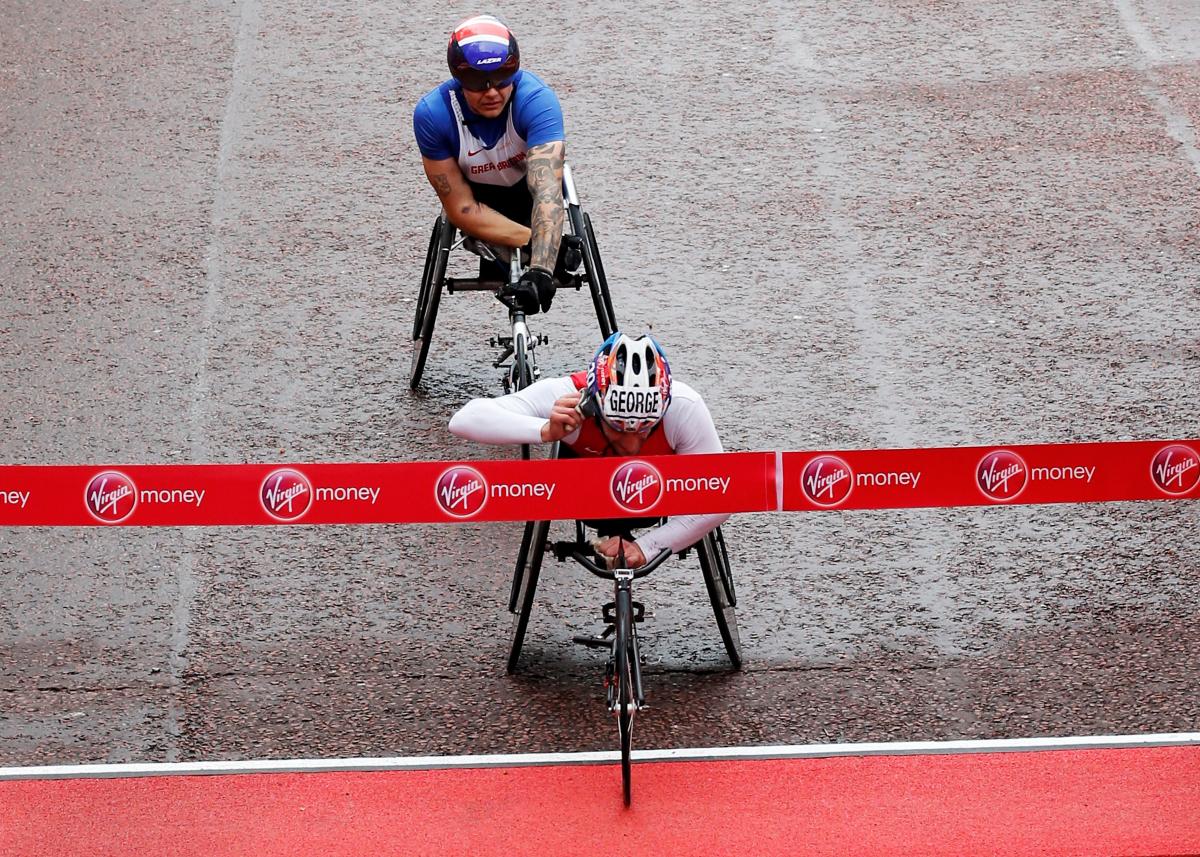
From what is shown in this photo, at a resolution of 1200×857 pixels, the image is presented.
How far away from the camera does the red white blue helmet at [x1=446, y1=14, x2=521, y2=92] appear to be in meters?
8.06

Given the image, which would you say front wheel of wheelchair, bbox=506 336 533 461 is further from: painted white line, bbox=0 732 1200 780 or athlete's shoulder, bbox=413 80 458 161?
painted white line, bbox=0 732 1200 780

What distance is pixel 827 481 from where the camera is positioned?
5.99 metres

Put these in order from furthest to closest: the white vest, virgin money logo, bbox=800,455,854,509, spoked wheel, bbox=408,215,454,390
Answer: spoked wheel, bbox=408,215,454,390
the white vest
virgin money logo, bbox=800,455,854,509

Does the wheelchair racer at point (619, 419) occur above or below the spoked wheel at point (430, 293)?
below

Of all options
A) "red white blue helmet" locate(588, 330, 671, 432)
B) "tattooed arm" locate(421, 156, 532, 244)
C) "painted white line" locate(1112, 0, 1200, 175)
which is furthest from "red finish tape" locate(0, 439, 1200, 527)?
"painted white line" locate(1112, 0, 1200, 175)

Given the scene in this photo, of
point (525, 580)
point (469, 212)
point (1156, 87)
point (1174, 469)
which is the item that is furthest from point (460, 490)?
point (1156, 87)

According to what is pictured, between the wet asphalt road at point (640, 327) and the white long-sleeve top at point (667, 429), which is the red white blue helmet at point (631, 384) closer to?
the white long-sleeve top at point (667, 429)

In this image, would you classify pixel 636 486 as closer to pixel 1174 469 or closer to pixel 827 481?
pixel 827 481

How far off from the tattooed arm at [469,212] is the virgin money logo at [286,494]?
109 inches

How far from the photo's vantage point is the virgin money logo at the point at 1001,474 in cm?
592

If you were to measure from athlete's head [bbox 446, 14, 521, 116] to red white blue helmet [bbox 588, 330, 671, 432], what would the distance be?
2.53m

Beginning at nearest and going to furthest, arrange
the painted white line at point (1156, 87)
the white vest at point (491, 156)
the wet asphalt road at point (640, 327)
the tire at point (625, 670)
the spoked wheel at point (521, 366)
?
the tire at point (625, 670), the wet asphalt road at point (640, 327), the spoked wheel at point (521, 366), the white vest at point (491, 156), the painted white line at point (1156, 87)

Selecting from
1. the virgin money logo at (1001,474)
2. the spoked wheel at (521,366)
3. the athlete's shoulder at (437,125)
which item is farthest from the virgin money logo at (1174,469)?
the athlete's shoulder at (437,125)

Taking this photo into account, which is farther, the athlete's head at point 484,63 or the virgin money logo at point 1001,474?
the athlete's head at point 484,63
